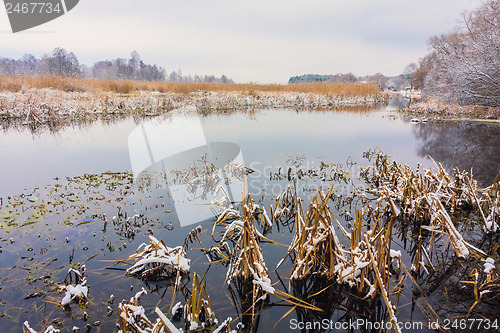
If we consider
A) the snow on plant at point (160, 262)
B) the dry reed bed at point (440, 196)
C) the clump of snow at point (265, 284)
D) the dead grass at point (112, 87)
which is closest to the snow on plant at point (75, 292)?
the snow on plant at point (160, 262)

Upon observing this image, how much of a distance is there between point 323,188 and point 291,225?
2.08 m

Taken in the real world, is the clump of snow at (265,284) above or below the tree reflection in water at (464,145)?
above

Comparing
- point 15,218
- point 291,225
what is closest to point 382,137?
point 291,225

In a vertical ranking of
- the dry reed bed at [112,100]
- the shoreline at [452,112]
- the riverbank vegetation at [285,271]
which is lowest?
the riverbank vegetation at [285,271]

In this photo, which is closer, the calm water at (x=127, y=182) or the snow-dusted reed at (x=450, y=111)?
the calm water at (x=127, y=182)

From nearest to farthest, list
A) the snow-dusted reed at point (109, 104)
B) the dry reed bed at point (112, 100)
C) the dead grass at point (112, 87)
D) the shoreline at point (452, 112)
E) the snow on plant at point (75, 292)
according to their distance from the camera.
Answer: the snow on plant at point (75, 292) → the snow-dusted reed at point (109, 104) → the dry reed bed at point (112, 100) → the shoreline at point (452, 112) → the dead grass at point (112, 87)

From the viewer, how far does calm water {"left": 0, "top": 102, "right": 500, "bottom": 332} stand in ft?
11.4

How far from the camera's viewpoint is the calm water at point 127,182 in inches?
136

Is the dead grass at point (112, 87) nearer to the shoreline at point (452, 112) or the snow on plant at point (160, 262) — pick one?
the shoreline at point (452, 112)

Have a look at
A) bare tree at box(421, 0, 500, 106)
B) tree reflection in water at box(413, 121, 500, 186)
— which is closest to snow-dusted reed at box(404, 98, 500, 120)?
bare tree at box(421, 0, 500, 106)

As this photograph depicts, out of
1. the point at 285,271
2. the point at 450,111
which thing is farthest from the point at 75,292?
the point at 450,111

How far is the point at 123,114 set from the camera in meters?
21.4

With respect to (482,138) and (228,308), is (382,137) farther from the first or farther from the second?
(228,308)

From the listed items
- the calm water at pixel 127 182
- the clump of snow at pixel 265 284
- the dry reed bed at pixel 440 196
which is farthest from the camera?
the dry reed bed at pixel 440 196
